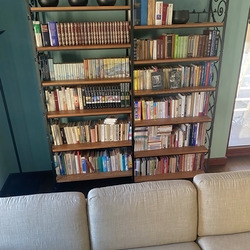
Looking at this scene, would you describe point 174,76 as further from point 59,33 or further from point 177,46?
point 59,33

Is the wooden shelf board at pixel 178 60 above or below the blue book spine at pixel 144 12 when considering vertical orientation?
below

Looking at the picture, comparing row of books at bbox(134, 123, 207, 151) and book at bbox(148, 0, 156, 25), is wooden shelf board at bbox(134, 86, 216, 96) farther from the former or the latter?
book at bbox(148, 0, 156, 25)

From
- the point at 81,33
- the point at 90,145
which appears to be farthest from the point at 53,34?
the point at 90,145

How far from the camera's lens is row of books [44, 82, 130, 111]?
2.24 meters

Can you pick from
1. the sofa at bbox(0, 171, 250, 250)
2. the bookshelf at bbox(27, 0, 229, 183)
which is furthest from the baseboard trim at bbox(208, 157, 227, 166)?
the sofa at bbox(0, 171, 250, 250)

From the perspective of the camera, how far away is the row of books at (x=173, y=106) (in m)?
2.36

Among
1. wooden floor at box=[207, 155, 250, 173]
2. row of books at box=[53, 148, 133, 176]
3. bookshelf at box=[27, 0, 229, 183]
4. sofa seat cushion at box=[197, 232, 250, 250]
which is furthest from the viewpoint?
wooden floor at box=[207, 155, 250, 173]

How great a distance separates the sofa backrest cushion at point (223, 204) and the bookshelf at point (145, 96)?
0.95 meters

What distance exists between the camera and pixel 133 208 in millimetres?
1392

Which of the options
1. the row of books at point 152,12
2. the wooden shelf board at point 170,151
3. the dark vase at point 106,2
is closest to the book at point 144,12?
the row of books at point 152,12

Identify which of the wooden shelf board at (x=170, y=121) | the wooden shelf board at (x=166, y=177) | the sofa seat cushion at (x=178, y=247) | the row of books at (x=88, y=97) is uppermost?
the row of books at (x=88, y=97)

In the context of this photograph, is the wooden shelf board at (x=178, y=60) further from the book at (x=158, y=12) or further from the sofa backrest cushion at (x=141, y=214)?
the sofa backrest cushion at (x=141, y=214)

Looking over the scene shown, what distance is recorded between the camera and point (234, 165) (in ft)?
9.71

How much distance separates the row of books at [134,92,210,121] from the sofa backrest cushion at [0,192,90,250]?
4.03ft
